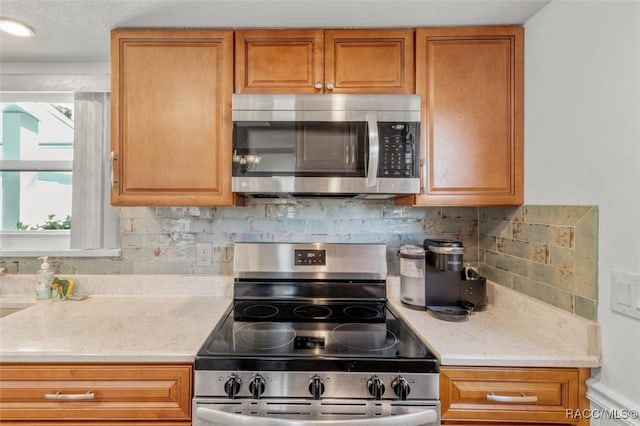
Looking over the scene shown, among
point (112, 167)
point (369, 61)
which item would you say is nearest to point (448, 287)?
point (369, 61)

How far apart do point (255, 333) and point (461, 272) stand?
99cm

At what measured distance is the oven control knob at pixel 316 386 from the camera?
0.99 metres

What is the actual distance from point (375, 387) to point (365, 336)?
23 cm

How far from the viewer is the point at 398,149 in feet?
4.35

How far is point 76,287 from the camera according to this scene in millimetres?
1652

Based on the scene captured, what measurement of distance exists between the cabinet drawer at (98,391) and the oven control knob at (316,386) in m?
0.40

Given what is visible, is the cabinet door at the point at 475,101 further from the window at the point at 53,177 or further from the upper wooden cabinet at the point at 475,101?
the window at the point at 53,177

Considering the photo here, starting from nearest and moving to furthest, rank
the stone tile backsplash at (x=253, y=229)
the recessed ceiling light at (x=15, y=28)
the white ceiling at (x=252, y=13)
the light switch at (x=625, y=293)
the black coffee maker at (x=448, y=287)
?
1. the light switch at (x=625, y=293)
2. the white ceiling at (x=252, y=13)
3. the recessed ceiling light at (x=15, y=28)
4. the black coffee maker at (x=448, y=287)
5. the stone tile backsplash at (x=253, y=229)

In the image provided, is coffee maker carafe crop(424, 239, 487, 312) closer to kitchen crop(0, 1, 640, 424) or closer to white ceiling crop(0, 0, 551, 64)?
kitchen crop(0, 1, 640, 424)

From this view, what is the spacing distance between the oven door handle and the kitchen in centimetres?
57

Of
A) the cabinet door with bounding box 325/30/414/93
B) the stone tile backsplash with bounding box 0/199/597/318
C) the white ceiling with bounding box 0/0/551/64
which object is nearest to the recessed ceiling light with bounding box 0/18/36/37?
the white ceiling with bounding box 0/0/551/64

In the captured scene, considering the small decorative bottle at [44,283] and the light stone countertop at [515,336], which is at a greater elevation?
the small decorative bottle at [44,283]

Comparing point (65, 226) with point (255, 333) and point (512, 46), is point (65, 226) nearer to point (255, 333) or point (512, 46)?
point (255, 333)

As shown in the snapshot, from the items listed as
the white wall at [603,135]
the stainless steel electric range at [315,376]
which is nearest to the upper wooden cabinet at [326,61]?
the white wall at [603,135]
